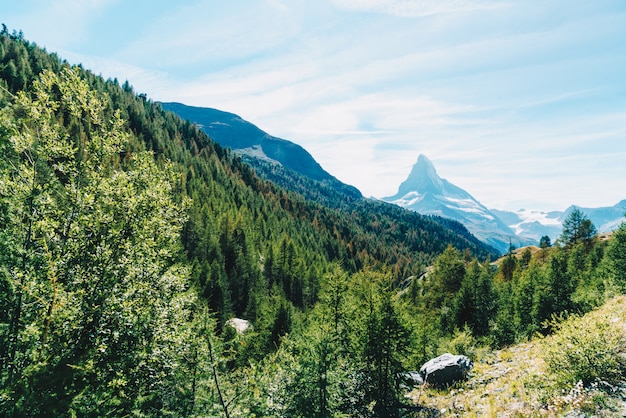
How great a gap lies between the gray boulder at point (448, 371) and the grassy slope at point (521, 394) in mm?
652

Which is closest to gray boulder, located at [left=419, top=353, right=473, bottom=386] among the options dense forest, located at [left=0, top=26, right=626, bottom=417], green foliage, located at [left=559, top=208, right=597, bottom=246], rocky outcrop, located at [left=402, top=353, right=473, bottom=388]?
rocky outcrop, located at [left=402, top=353, right=473, bottom=388]

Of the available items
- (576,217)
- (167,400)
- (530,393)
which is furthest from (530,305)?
(576,217)

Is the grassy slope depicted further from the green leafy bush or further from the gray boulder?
the gray boulder

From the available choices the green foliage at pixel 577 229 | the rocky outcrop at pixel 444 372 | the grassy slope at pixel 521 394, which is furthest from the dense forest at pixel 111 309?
the green foliage at pixel 577 229

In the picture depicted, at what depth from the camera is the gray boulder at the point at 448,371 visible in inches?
922

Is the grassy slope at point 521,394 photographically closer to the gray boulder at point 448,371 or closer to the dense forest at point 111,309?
the gray boulder at point 448,371

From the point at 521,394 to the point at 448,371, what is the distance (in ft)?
27.7

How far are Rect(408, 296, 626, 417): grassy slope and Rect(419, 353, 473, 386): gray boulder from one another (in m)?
0.65

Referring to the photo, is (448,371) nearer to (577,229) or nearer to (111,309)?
(111,309)

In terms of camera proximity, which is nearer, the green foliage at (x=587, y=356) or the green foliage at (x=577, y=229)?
the green foliage at (x=587, y=356)

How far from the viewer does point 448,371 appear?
23.7 meters

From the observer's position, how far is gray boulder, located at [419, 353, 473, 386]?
23.4m

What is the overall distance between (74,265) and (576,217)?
4742 inches

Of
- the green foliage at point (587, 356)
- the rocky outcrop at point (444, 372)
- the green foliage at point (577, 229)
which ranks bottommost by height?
the rocky outcrop at point (444, 372)
